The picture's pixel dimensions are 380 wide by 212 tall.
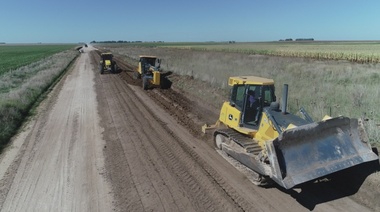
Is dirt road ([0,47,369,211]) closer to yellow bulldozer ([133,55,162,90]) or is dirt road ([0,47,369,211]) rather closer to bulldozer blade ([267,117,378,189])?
bulldozer blade ([267,117,378,189])

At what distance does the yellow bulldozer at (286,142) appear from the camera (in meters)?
6.68

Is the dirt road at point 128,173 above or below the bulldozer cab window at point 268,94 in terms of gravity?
below

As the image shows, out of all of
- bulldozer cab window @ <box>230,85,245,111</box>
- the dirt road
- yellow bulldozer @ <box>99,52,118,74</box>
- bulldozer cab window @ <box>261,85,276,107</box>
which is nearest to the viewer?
the dirt road

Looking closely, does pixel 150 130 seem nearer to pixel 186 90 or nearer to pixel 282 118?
pixel 282 118

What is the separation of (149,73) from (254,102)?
16235 millimetres

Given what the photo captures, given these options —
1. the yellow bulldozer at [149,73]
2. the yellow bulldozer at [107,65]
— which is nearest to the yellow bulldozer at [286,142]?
the yellow bulldozer at [149,73]

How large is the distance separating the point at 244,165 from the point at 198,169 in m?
1.32

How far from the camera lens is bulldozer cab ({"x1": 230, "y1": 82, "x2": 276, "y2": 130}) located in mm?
8859

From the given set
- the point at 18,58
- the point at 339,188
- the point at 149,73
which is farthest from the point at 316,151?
the point at 18,58

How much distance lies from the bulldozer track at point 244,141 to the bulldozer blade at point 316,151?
125 centimetres

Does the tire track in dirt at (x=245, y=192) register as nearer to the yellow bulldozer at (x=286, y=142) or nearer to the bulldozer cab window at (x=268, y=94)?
the yellow bulldozer at (x=286, y=142)

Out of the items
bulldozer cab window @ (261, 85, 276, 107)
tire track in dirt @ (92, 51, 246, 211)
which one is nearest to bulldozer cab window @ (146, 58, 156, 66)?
tire track in dirt @ (92, 51, 246, 211)

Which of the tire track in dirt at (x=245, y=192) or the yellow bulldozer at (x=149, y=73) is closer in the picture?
the tire track in dirt at (x=245, y=192)

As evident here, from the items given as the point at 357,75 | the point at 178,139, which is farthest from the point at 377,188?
the point at 357,75
